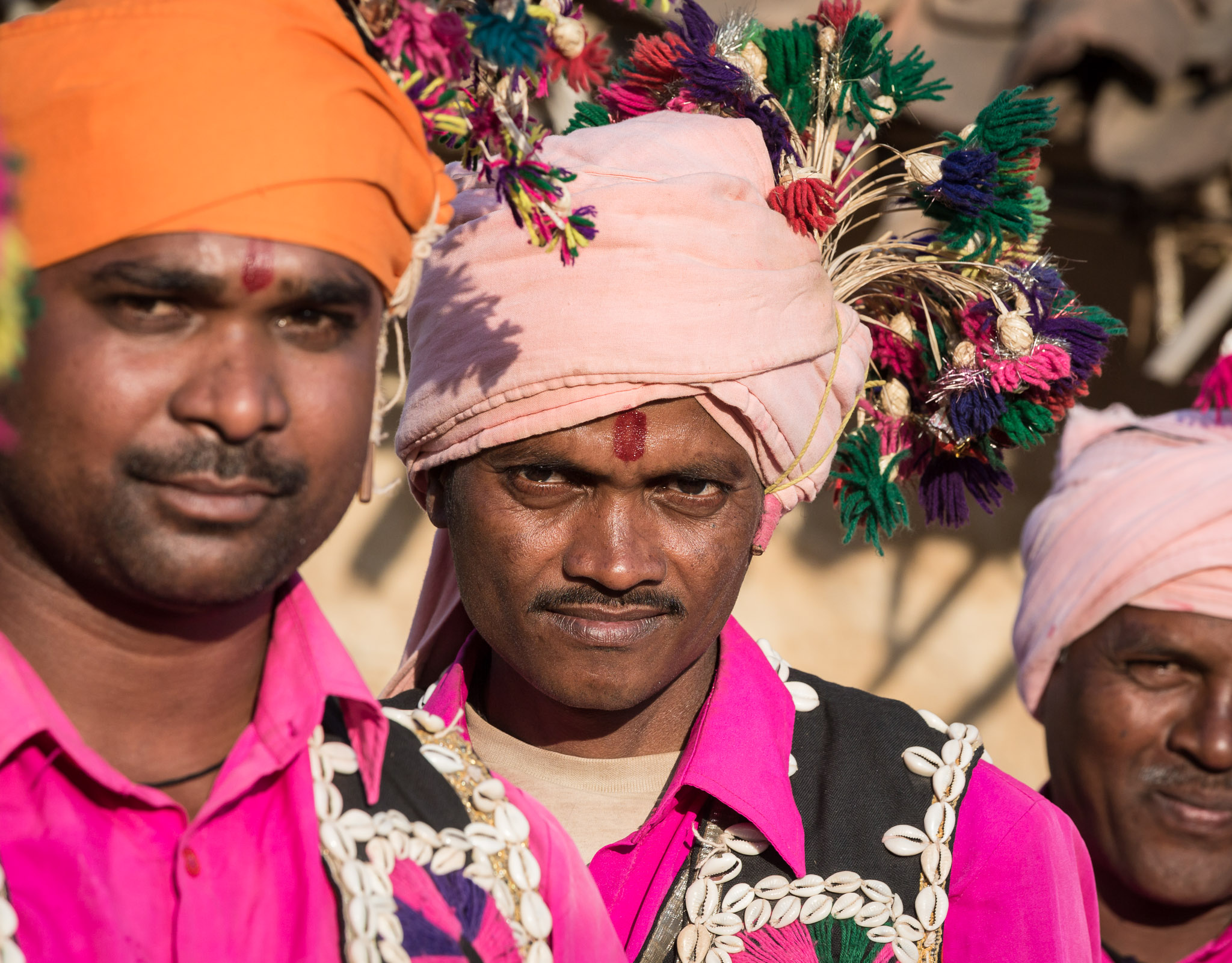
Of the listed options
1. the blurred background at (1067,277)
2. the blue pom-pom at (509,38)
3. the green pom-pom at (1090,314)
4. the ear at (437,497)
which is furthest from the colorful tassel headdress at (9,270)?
the blurred background at (1067,277)

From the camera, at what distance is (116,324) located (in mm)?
1645

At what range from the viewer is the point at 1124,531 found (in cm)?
379

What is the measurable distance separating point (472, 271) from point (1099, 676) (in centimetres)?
202

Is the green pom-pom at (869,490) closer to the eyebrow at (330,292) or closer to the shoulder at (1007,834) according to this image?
the shoulder at (1007,834)

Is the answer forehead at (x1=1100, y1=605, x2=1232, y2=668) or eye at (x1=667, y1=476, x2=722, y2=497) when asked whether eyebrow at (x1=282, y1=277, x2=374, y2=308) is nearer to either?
eye at (x1=667, y1=476, x2=722, y2=497)

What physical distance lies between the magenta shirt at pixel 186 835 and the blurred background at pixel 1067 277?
7.23 feet

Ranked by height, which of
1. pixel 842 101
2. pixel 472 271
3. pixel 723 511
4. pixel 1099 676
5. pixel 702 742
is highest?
pixel 842 101

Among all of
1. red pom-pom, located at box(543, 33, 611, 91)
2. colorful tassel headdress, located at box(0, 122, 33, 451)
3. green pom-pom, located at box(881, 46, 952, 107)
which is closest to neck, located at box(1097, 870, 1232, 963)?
green pom-pom, located at box(881, 46, 952, 107)

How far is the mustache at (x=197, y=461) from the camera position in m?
1.65

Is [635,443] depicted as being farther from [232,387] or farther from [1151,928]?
[1151,928]

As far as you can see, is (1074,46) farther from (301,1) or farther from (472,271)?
(301,1)

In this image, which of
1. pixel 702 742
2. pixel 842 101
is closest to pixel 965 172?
pixel 842 101

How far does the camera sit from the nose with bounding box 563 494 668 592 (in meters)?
2.59

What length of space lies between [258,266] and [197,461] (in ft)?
0.81
